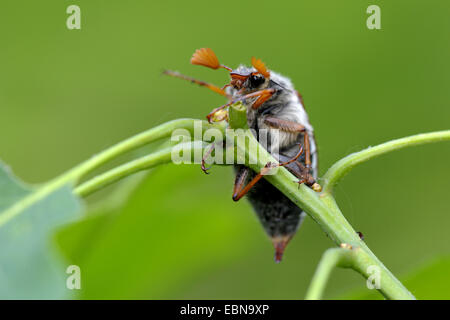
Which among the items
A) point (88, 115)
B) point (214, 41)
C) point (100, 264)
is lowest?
point (100, 264)

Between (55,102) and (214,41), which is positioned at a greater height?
(214,41)

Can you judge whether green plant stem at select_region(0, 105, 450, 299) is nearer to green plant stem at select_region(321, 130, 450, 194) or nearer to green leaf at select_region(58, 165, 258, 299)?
green plant stem at select_region(321, 130, 450, 194)

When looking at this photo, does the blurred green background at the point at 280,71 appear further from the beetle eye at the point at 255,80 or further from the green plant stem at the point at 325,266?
the green plant stem at the point at 325,266

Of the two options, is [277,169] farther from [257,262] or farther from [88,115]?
[88,115]

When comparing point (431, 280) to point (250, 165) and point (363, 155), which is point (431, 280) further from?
point (250, 165)

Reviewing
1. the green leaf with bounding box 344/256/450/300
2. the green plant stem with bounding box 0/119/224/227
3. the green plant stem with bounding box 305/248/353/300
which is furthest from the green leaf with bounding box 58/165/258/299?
the green plant stem with bounding box 305/248/353/300
